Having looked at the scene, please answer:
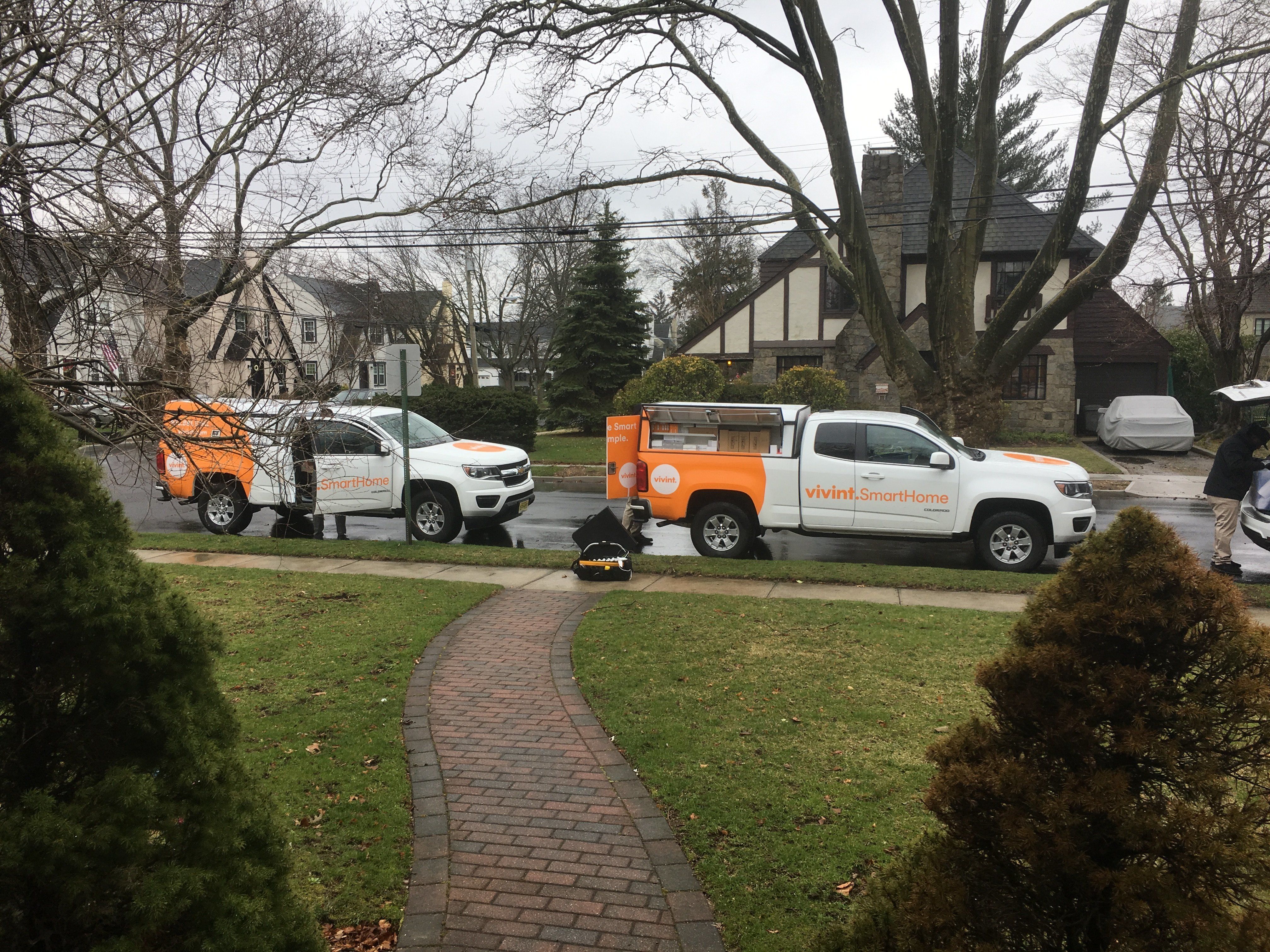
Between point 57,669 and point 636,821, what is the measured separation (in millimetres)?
3091

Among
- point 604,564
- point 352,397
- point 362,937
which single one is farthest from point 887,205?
point 362,937

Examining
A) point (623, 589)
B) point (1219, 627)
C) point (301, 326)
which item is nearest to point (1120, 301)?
point (623, 589)

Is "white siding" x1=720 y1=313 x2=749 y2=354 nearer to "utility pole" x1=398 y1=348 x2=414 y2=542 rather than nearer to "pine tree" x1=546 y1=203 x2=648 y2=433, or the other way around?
"pine tree" x1=546 y1=203 x2=648 y2=433

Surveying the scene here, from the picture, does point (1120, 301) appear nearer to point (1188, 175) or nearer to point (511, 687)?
point (1188, 175)

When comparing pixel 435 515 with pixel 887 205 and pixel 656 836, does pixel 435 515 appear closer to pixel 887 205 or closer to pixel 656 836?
pixel 656 836

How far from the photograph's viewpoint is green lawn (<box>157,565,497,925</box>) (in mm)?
4246

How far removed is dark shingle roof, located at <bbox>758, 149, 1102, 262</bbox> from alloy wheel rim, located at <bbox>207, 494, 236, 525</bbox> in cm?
2226

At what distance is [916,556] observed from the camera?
41.8 feet

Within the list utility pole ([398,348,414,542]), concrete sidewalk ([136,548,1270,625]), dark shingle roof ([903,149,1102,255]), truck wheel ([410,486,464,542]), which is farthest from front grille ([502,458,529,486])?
dark shingle roof ([903,149,1102,255])

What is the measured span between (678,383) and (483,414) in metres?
5.52

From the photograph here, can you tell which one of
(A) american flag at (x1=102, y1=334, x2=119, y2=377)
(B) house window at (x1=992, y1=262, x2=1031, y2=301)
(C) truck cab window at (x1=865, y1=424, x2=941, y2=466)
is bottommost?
(C) truck cab window at (x1=865, y1=424, x2=941, y2=466)

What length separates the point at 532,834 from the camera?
459 cm

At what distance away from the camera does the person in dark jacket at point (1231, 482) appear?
1070 centimetres

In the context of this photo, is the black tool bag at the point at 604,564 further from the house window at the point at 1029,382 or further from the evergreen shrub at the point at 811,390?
the house window at the point at 1029,382
